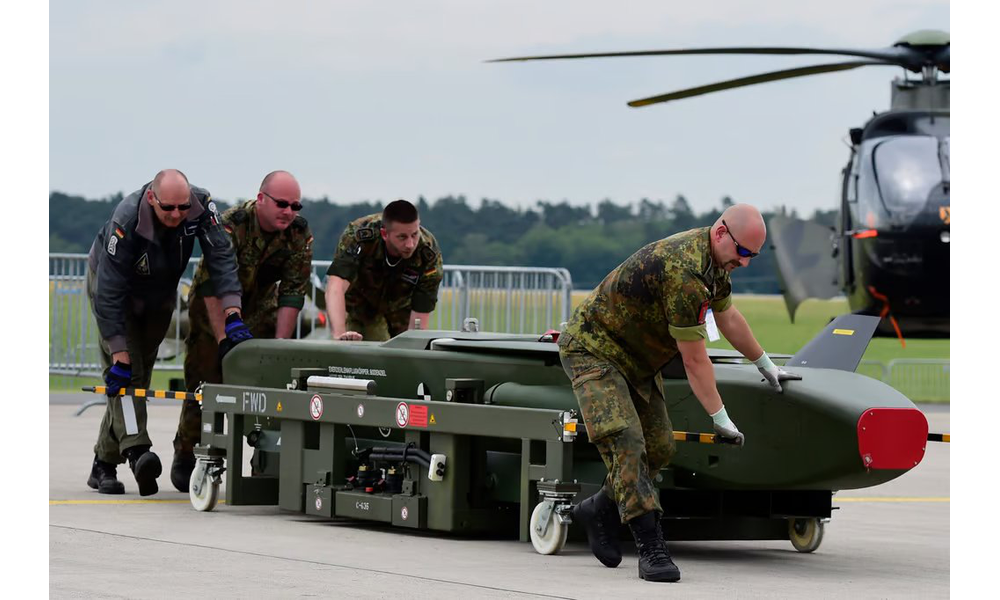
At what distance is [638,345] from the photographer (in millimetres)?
6387

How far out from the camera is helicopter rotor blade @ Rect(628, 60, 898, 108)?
540 inches

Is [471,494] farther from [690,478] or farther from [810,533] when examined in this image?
[810,533]

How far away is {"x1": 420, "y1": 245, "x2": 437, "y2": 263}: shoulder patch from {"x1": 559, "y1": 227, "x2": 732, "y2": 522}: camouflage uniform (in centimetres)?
281

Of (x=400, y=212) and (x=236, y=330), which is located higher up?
(x=400, y=212)

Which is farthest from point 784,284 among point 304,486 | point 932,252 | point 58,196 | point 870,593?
point 58,196

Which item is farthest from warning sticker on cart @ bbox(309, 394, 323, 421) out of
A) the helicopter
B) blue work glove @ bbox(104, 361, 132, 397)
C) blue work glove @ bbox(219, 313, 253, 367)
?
the helicopter

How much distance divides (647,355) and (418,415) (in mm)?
1381

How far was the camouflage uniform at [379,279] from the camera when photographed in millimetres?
9047

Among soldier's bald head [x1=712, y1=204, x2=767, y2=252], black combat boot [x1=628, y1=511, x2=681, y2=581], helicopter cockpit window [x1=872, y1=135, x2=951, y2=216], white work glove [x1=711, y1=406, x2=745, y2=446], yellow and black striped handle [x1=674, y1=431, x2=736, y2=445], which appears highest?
helicopter cockpit window [x1=872, y1=135, x2=951, y2=216]

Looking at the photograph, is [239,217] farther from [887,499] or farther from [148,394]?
[887,499]

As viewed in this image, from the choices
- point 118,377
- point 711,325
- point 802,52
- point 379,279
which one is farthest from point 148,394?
point 802,52

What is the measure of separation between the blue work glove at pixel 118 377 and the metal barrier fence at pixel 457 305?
7.50 metres

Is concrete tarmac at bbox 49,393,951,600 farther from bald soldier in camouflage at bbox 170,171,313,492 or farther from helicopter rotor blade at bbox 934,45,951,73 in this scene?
helicopter rotor blade at bbox 934,45,951,73

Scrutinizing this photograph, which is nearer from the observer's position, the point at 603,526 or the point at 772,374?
the point at 603,526
